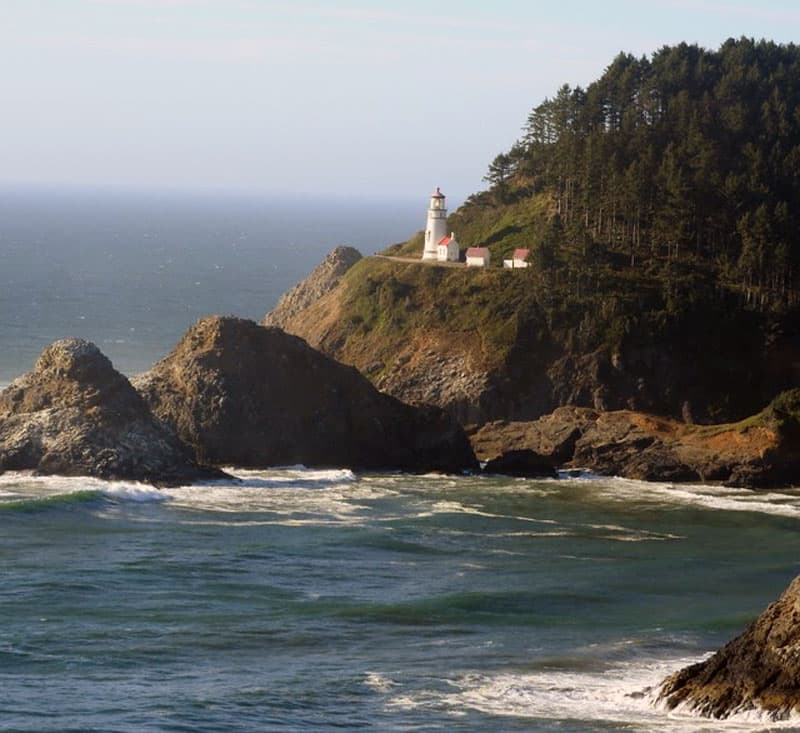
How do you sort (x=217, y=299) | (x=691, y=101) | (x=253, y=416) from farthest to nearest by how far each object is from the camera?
1. (x=217, y=299)
2. (x=691, y=101)
3. (x=253, y=416)

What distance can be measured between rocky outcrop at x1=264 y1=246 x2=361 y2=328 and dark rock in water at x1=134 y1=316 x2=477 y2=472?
1338 inches

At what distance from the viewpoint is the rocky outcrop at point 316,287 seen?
11656cm

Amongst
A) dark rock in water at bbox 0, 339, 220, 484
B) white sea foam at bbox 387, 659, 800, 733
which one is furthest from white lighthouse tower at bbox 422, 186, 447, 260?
white sea foam at bbox 387, 659, 800, 733

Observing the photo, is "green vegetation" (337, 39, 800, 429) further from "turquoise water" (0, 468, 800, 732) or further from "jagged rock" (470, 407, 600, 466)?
"turquoise water" (0, 468, 800, 732)

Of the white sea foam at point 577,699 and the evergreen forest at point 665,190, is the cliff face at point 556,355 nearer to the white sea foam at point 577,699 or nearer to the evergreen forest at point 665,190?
Result: the evergreen forest at point 665,190

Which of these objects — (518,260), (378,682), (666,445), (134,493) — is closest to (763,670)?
(378,682)

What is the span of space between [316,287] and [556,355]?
30.1 metres

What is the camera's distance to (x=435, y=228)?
10975 cm

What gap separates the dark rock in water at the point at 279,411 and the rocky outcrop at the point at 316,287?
33982 mm

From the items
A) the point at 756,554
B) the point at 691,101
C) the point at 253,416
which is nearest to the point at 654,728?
the point at 756,554

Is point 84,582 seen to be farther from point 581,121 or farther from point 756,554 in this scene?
point 581,121

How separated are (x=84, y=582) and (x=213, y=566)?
483 cm

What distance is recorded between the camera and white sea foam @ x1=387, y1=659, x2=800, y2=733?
38.3m

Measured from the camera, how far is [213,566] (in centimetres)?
5606
